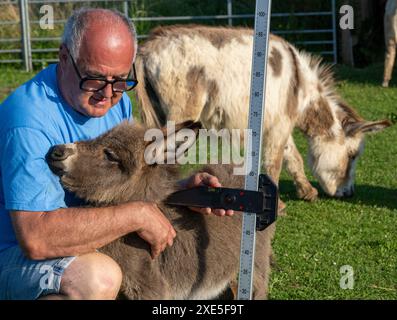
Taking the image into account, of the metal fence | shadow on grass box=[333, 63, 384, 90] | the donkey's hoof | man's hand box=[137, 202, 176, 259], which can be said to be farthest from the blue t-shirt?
the metal fence

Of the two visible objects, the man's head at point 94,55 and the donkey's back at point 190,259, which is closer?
the man's head at point 94,55

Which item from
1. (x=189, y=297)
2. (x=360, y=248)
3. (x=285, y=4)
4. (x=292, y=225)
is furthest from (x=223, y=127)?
(x=285, y=4)

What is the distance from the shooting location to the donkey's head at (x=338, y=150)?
7785 millimetres

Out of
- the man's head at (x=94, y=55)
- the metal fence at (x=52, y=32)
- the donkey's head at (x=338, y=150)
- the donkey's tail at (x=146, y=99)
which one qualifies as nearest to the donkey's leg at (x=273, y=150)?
the donkey's head at (x=338, y=150)

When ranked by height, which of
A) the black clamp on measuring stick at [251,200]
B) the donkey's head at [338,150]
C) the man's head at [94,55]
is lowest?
the donkey's head at [338,150]

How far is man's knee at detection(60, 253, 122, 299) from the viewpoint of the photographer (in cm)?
345

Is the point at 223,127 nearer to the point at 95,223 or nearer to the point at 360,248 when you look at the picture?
the point at 360,248

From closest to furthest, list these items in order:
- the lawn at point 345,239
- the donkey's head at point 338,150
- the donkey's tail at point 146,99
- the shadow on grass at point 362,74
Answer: the lawn at point 345,239, the donkey's tail at point 146,99, the donkey's head at point 338,150, the shadow on grass at point 362,74

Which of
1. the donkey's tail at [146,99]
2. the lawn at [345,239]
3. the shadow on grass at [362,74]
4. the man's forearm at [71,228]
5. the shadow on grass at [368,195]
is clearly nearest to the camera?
the man's forearm at [71,228]

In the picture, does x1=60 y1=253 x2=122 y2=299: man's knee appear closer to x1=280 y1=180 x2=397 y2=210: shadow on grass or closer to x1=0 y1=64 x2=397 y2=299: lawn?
x1=0 y1=64 x2=397 y2=299: lawn

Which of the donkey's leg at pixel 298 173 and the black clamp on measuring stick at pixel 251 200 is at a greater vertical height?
the black clamp on measuring stick at pixel 251 200

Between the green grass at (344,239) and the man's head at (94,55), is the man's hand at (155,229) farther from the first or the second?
the green grass at (344,239)

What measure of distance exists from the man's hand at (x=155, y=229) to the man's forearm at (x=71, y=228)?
0.15 ft
